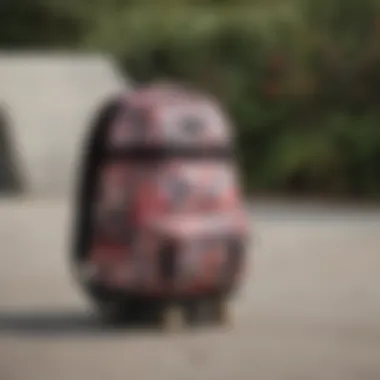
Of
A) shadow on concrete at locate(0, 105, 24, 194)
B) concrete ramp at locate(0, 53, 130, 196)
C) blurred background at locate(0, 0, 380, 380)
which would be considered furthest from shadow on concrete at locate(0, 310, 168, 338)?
concrete ramp at locate(0, 53, 130, 196)

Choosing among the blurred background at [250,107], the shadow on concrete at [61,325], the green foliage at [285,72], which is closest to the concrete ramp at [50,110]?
the blurred background at [250,107]

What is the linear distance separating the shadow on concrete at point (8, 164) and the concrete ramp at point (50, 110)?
3cm

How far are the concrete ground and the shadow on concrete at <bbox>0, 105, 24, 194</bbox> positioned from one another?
24.6ft

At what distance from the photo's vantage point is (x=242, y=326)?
12875mm

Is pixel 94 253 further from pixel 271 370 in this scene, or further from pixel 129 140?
pixel 271 370

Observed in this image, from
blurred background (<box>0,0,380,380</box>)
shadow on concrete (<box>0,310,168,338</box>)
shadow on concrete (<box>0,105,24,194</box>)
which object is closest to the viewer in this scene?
shadow on concrete (<box>0,310,168,338</box>)

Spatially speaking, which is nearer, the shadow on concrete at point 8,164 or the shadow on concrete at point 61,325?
the shadow on concrete at point 61,325

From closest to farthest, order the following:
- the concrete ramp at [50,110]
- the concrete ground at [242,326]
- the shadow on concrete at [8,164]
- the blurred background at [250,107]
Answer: the concrete ground at [242,326]
the blurred background at [250,107]
the shadow on concrete at [8,164]
the concrete ramp at [50,110]

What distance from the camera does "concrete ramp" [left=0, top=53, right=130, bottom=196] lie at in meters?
28.7

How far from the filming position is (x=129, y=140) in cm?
1244

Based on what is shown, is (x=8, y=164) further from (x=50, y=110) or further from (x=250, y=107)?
(x=250, y=107)

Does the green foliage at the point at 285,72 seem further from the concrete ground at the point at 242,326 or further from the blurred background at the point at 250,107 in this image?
the concrete ground at the point at 242,326

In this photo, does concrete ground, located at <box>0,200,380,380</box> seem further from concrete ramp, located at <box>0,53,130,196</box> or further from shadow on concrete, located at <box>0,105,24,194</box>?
concrete ramp, located at <box>0,53,130,196</box>

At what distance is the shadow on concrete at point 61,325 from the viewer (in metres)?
12.5
